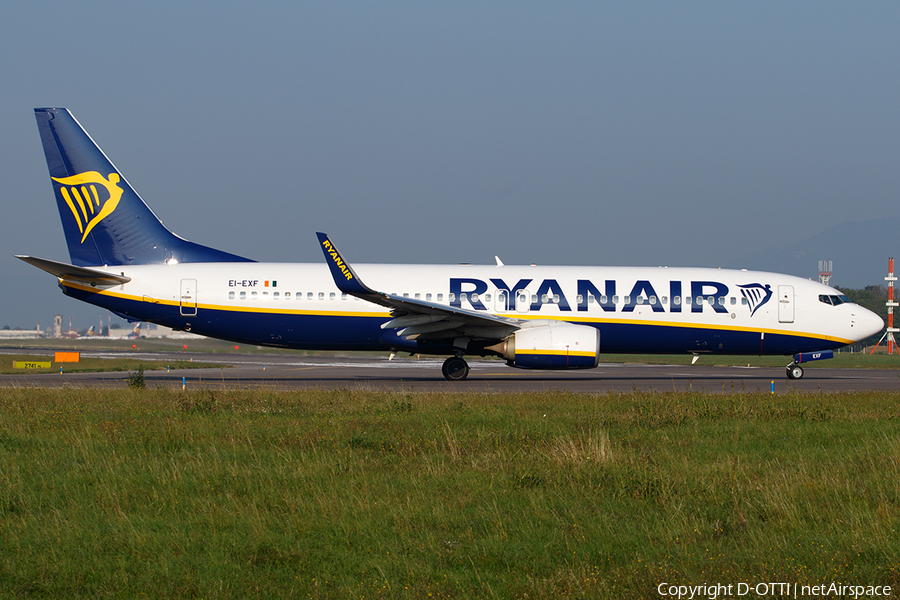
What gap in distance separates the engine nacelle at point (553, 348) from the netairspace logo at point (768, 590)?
15.9 m

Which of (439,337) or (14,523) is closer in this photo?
(14,523)

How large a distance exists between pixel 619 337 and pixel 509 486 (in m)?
16.5

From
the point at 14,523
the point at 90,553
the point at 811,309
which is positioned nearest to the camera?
the point at 90,553

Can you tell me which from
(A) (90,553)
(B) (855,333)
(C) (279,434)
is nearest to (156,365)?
(C) (279,434)

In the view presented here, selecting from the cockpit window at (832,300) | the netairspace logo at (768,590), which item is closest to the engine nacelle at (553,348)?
the cockpit window at (832,300)

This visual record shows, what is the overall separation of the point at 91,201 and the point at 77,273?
272 centimetres

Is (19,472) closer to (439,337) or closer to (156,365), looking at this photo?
(439,337)

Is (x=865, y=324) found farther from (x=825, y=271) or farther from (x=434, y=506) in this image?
(x=825, y=271)

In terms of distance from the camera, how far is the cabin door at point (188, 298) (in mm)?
22328

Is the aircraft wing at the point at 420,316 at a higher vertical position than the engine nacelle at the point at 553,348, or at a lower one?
higher

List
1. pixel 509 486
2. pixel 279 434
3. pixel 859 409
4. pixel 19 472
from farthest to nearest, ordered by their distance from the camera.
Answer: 1. pixel 859 409
2. pixel 279 434
3. pixel 19 472
4. pixel 509 486

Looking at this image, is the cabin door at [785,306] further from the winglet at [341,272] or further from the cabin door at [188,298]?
the cabin door at [188,298]

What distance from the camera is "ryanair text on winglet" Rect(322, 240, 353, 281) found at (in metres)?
19.7

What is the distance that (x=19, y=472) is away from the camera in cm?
743
